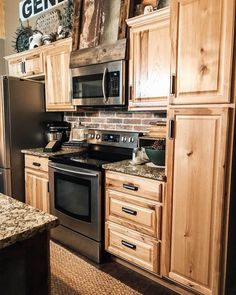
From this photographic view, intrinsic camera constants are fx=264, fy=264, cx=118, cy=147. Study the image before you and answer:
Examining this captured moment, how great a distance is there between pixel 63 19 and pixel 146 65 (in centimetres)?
178

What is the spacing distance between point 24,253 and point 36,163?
2.17 metres

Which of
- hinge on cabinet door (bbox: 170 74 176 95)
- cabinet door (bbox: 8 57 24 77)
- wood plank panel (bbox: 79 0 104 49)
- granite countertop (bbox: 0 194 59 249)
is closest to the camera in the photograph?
granite countertop (bbox: 0 194 59 249)

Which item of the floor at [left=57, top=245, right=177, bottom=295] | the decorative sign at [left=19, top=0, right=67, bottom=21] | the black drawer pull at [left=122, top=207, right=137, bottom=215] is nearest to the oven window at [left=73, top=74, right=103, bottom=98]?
the black drawer pull at [left=122, top=207, right=137, bottom=215]

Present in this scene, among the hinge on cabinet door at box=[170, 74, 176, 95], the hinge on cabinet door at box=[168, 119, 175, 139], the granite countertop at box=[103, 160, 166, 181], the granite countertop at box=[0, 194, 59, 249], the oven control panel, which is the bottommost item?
the granite countertop at box=[103, 160, 166, 181]

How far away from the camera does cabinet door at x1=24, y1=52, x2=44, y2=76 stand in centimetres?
331

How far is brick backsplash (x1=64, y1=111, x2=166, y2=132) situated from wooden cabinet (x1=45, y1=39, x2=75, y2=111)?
31 cm

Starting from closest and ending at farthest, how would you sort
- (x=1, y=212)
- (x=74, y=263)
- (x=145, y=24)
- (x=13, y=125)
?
(x=1, y=212)
(x=145, y=24)
(x=74, y=263)
(x=13, y=125)

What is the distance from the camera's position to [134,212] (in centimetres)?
206

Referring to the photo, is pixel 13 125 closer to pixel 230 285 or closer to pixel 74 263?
pixel 74 263

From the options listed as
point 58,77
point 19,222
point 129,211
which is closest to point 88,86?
point 58,77

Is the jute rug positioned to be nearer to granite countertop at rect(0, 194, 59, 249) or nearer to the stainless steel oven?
the stainless steel oven

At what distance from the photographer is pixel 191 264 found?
176 cm

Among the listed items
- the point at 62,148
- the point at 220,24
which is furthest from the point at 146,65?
the point at 62,148

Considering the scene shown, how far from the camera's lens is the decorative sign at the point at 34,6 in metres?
3.63
